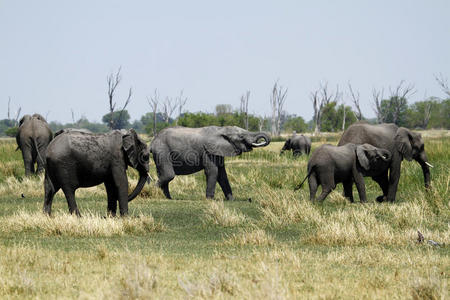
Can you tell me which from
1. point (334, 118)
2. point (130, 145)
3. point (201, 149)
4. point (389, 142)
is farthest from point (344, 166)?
point (334, 118)

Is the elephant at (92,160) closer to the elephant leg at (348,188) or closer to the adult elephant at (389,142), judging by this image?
the elephant leg at (348,188)

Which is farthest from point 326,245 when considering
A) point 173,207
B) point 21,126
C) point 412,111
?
point 412,111

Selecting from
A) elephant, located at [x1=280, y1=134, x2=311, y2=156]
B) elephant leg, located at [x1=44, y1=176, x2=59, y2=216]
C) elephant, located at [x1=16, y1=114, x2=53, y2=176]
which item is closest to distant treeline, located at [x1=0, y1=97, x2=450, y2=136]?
elephant, located at [x1=280, y1=134, x2=311, y2=156]

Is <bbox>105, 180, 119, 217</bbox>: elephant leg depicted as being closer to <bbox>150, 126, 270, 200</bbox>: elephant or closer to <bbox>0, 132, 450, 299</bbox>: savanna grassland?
<bbox>0, 132, 450, 299</bbox>: savanna grassland

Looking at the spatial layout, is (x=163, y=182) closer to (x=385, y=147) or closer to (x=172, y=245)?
(x=385, y=147)

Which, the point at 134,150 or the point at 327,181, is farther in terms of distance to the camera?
the point at 327,181

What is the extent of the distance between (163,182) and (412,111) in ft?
380

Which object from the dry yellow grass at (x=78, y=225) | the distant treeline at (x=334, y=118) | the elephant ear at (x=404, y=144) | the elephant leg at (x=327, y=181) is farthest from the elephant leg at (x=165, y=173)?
the distant treeline at (x=334, y=118)

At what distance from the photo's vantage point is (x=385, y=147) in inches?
658

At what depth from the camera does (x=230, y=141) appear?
16.7 metres

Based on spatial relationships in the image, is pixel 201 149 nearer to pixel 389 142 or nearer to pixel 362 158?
pixel 362 158

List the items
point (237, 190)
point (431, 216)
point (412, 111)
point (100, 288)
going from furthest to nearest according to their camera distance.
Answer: point (412, 111) < point (237, 190) < point (431, 216) < point (100, 288)

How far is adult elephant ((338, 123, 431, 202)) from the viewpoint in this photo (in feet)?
54.0

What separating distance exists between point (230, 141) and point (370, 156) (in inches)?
131
